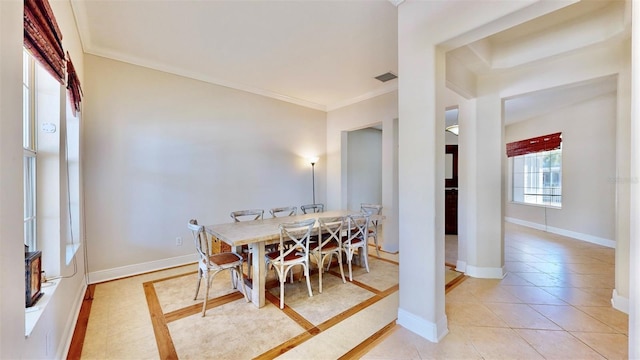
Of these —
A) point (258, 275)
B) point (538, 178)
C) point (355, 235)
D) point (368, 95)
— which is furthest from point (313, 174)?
Result: point (538, 178)

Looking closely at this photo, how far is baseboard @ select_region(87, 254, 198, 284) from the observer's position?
312cm

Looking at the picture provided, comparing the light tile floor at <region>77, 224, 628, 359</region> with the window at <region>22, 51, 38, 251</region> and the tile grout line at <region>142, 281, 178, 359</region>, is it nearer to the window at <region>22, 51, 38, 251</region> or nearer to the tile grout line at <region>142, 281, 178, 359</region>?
the tile grout line at <region>142, 281, 178, 359</region>

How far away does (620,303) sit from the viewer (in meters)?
2.43

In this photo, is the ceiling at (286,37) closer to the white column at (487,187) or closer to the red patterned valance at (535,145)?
the white column at (487,187)

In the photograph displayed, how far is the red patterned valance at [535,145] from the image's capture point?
5.66 metres

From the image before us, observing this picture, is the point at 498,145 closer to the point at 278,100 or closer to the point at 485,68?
the point at 485,68

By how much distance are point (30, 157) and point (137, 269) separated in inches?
83.4

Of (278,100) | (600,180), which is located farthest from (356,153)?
(600,180)

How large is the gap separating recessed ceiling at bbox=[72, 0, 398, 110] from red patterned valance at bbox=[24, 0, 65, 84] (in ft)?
3.76

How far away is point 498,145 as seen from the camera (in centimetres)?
322

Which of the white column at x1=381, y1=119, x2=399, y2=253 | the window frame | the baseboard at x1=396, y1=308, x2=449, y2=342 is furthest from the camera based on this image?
the window frame

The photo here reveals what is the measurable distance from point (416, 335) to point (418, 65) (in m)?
2.25

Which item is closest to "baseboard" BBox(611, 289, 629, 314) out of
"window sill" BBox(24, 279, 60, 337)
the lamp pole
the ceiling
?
the ceiling

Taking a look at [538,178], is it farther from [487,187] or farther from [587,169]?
[487,187]
